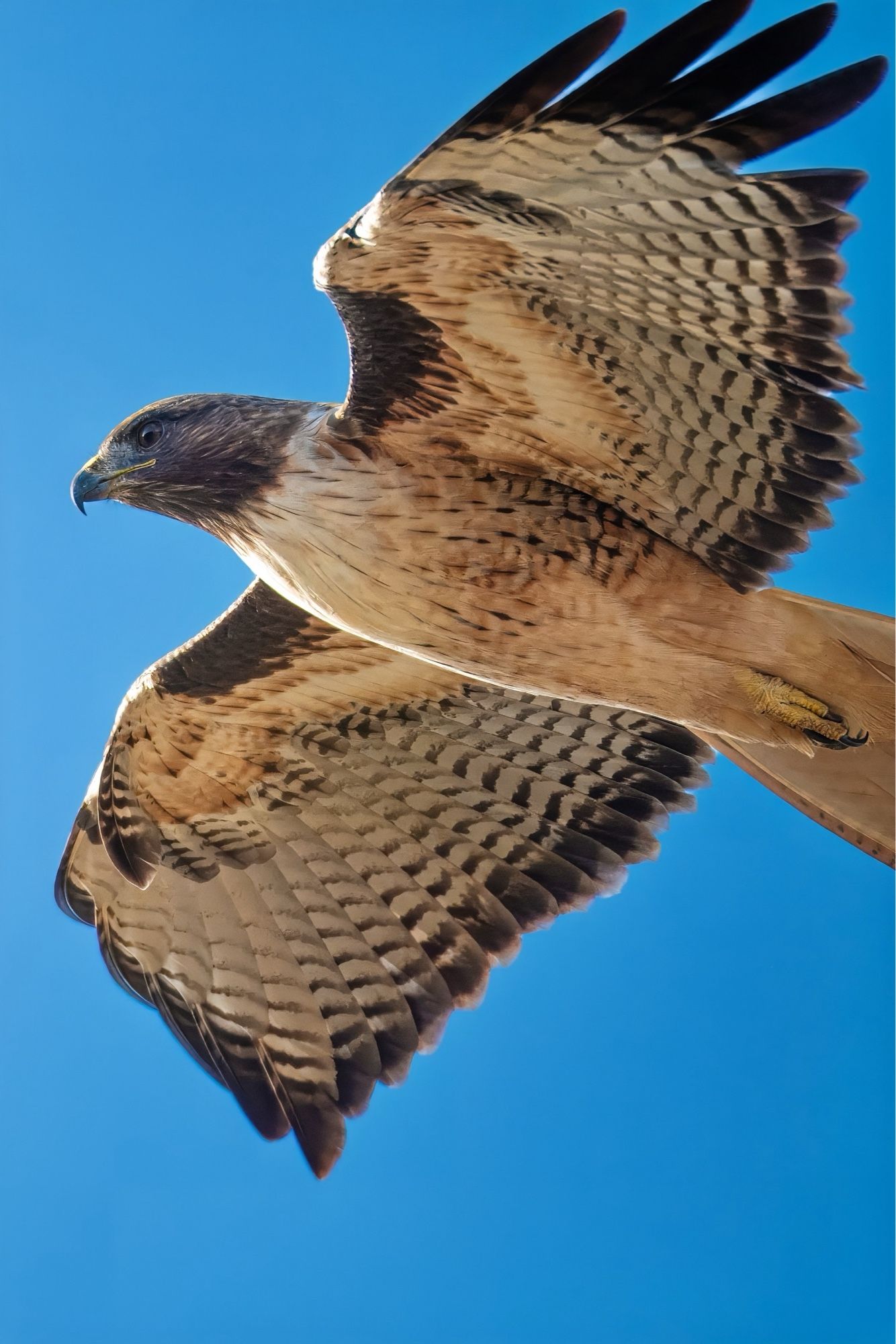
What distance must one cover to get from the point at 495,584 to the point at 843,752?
4.25ft

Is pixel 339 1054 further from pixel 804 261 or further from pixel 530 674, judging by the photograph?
pixel 804 261

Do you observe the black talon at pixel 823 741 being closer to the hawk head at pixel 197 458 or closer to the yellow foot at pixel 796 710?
the yellow foot at pixel 796 710

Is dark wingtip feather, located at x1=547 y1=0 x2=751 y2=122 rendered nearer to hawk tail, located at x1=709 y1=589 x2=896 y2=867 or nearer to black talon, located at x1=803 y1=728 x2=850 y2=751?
hawk tail, located at x1=709 y1=589 x2=896 y2=867

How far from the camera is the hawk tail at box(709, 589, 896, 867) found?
4297 millimetres

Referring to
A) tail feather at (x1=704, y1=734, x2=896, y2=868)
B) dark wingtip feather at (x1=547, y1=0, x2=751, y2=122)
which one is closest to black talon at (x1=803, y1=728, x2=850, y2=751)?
tail feather at (x1=704, y1=734, x2=896, y2=868)

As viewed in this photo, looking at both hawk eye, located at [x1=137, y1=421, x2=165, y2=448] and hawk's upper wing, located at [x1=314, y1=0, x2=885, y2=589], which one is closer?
hawk's upper wing, located at [x1=314, y1=0, x2=885, y2=589]

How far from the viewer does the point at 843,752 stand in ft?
15.0

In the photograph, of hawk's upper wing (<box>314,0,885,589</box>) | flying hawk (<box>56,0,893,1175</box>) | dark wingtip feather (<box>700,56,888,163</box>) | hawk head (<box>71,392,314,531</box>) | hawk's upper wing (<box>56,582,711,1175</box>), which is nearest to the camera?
dark wingtip feather (<box>700,56,888,163</box>)

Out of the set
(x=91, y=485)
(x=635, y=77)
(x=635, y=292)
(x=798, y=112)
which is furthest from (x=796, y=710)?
(x=91, y=485)

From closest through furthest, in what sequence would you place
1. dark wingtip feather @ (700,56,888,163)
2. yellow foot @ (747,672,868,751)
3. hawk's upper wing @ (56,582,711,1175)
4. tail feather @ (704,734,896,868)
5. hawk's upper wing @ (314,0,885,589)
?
dark wingtip feather @ (700,56,888,163) → hawk's upper wing @ (314,0,885,589) → yellow foot @ (747,672,868,751) → tail feather @ (704,734,896,868) → hawk's upper wing @ (56,582,711,1175)

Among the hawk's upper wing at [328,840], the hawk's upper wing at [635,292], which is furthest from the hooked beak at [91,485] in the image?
the hawk's upper wing at [635,292]

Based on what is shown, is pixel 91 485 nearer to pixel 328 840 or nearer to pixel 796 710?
pixel 328 840

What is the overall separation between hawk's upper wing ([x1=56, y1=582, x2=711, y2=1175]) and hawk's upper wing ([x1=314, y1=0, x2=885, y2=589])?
1197mm

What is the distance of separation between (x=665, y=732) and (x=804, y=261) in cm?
213
